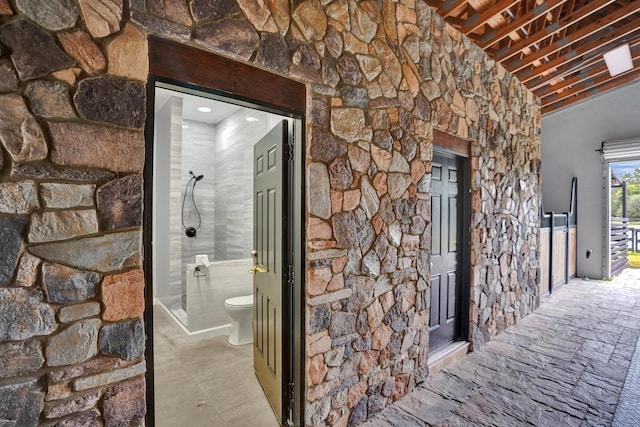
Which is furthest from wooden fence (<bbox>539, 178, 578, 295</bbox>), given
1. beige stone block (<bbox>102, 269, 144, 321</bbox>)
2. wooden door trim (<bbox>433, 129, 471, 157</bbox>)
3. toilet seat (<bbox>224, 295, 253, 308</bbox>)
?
beige stone block (<bbox>102, 269, 144, 321</bbox>)

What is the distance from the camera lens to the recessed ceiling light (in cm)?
375

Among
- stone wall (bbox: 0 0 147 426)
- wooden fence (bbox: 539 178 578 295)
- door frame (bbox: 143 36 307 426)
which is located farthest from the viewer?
wooden fence (bbox: 539 178 578 295)

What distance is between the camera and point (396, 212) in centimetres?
241

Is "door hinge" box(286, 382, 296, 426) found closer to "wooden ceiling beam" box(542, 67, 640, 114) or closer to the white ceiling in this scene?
the white ceiling

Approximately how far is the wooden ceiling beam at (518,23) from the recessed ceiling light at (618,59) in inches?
65.5

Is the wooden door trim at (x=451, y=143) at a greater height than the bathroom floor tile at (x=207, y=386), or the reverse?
the wooden door trim at (x=451, y=143)

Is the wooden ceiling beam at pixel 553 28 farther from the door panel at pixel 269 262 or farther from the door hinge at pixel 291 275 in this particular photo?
the door hinge at pixel 291 275

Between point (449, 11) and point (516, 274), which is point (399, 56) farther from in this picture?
point (516, 274)

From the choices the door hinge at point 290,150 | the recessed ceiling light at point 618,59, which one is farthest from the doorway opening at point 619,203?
the door hinge at point 290,150

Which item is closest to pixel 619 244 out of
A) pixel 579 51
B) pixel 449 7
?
pixel 579 51

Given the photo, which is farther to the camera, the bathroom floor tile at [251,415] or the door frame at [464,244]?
the door frame at [464,244]

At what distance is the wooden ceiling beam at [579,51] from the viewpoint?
3.48 meters

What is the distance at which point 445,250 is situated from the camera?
10.4 ft

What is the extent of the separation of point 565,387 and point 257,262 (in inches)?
108
